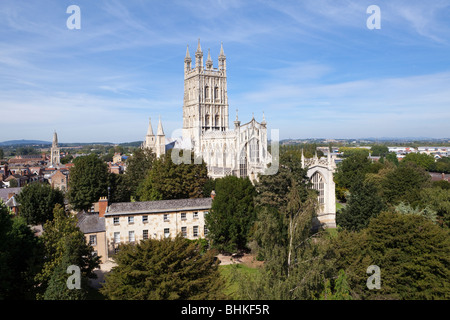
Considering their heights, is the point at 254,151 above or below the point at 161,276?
above

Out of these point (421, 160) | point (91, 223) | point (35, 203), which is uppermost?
point (421, 160)

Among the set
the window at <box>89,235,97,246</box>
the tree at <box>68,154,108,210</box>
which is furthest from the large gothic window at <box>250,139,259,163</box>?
the window at <box>89,235,97,246</box>

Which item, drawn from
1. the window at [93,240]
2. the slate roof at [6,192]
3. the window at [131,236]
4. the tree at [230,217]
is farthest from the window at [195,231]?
the slate roof at [6,192]

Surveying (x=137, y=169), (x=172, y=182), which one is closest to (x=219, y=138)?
(x=137, y=169)

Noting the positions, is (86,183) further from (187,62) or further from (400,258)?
(187,62)

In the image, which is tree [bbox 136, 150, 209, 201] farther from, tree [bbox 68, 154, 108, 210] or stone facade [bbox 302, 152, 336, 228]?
stone facade [bbox 302, 152, 336, 228]

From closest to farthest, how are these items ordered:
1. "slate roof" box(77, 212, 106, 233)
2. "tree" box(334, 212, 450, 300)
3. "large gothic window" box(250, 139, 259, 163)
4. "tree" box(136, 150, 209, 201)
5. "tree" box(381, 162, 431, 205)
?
1. "tree" box(334, 212, 450, 300)
2. "slate roof" box(77, 212, 106, 233)
3. "tree" box(381, 162, 431, 205)
4. "tree" box(136, 150, 209, 201)
5. "large gothic window" box(250, 139, 259, 163)
